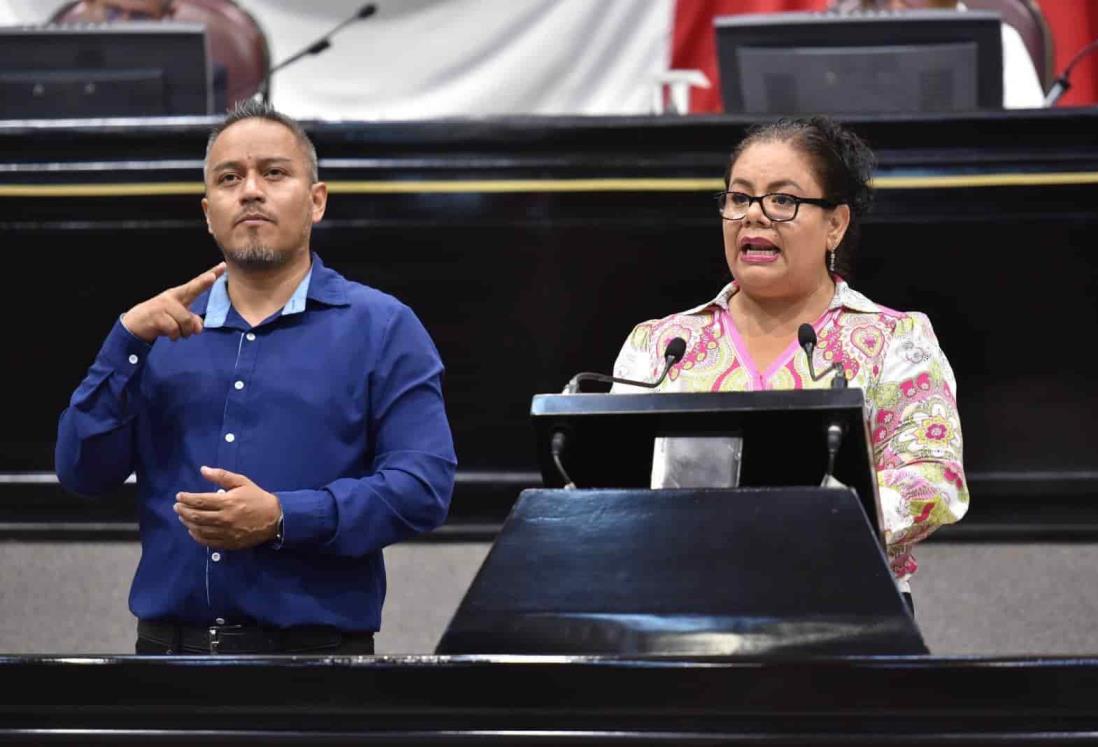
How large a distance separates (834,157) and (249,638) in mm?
1002

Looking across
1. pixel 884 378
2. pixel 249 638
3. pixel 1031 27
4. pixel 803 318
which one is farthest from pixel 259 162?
pixel 1031 27

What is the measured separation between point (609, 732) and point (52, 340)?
242 centimetres

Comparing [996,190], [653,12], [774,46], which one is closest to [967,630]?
[996,190]

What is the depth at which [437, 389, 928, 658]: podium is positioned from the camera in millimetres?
1410

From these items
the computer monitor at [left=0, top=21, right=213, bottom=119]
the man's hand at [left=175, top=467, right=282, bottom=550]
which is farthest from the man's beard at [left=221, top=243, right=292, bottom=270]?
the computer monitor at [left=0, top=21, right=213, bottom=119]

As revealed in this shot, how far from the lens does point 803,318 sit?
7.15ft

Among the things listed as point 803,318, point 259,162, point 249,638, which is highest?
point 259,162

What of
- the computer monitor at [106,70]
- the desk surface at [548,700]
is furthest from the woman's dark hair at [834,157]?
the computer monitor at [106,70]

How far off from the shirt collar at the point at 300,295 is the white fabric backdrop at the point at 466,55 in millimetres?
3625

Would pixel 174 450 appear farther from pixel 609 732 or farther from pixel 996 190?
pixel 996 190

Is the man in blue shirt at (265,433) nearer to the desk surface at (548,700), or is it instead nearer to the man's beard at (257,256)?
the man's beard at (257,256)

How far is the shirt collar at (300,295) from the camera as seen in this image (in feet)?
7.41

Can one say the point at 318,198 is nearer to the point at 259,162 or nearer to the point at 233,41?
the point at 259,162

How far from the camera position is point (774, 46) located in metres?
3.90
